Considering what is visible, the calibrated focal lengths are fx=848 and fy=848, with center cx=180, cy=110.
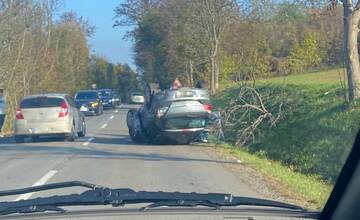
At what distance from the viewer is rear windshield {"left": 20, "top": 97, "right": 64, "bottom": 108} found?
26.7 m

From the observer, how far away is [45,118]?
2650 centimetres

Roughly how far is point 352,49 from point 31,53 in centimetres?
3143

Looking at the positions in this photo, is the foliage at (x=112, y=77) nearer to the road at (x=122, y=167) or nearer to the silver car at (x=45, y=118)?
the silver car at (x=45, y=118)

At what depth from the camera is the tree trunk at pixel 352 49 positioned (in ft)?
72.1

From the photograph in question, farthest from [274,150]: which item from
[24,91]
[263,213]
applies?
[24,91]

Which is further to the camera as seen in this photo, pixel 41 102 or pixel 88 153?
pixel 41 102

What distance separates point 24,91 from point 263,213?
46421 millimetres

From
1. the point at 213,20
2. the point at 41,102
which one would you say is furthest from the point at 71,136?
the point at 213,20

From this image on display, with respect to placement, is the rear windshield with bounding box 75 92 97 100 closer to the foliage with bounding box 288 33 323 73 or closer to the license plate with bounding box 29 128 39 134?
the foliage with bounding box 288 33 323 73

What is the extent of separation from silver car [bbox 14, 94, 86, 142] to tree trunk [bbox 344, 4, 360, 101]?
893cm

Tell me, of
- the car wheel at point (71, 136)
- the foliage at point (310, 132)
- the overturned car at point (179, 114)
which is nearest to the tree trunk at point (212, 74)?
the foliage at point (310, 132)

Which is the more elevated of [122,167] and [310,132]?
[122,167]

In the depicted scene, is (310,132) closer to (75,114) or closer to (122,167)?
(122,167)

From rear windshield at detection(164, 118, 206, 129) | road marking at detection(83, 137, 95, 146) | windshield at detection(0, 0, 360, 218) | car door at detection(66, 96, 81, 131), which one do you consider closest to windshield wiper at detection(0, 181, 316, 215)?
windshield at detection(0, 0, 360, 218)
